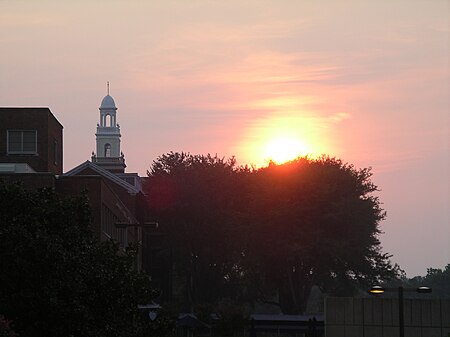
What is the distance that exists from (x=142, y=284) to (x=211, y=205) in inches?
2839

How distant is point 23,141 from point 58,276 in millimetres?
42434

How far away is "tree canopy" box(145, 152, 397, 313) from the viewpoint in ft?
358

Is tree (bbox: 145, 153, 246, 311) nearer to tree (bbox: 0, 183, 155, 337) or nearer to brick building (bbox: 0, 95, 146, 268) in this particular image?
brick building (bbox: 0, 95, 146, 268)

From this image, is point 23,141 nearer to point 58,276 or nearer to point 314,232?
point 314,232

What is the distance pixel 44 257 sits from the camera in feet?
139

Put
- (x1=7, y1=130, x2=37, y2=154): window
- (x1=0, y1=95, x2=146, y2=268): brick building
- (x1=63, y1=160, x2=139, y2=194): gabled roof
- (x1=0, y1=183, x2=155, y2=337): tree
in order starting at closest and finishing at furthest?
(x1=0, y1=183, x2=155, y2=337): tree, (x1=0, y1=95, x2=146, y2=268): brick building, (x1=7, y1=130, x2=37, y2=154): window, (x1=63, y1=160, x2=139, y2=194): gabled roof

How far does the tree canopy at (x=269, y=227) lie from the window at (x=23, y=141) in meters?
31.8

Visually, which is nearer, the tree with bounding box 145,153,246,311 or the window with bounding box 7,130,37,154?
the window with bounding box 7,130,37,154

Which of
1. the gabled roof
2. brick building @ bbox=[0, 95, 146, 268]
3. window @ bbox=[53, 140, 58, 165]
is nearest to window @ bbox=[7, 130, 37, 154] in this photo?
brick building @ bbox=[0, 95, 146, 268]

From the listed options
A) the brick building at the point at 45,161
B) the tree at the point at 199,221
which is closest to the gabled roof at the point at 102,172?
the tree at the point at 199,221

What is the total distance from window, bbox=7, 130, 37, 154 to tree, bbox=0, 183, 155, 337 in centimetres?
3736

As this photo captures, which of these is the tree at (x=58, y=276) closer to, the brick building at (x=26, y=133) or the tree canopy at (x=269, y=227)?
the brick building at (x=26, y=133)

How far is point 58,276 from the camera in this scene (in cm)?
4247

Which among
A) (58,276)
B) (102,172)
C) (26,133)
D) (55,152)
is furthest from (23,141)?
(58,276)
